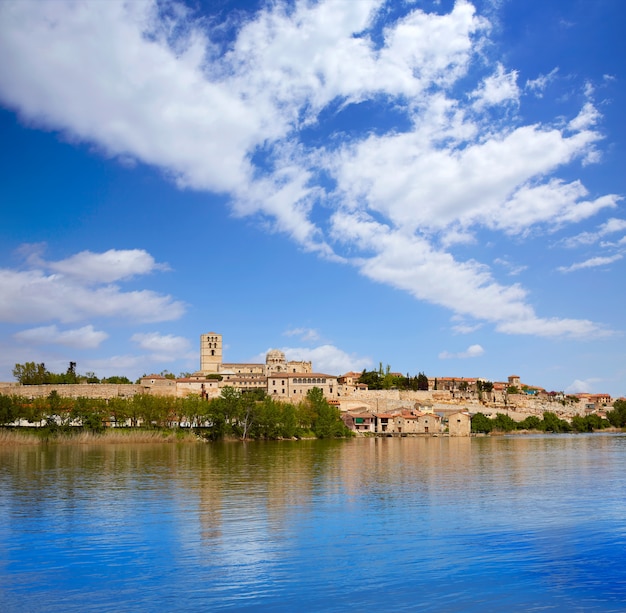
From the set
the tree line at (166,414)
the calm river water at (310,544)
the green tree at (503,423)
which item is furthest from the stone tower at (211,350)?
the calm river water at (310,544)

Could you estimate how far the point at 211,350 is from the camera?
137375mm

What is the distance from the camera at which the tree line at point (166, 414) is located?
197 ft

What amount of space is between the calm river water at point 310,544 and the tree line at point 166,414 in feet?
113

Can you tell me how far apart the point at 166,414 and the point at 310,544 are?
54.4m

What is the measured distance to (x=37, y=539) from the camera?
15344 mm

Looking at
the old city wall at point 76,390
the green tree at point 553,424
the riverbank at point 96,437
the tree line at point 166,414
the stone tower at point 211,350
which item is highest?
the stone tower at point 211,350

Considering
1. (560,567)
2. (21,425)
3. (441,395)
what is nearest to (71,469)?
(560,567)

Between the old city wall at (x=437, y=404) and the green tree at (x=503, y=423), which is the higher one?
the old city wall at (x=437, y=404)

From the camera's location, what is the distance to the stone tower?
13625cm

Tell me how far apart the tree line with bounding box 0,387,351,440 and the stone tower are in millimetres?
62646

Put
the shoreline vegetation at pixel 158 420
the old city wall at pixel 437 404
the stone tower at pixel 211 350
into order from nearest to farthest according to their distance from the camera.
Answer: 1. the shoreline vegetation at pixel 158 420
2. the old city wall at pixel 437 404
3. the stone tower at pixel 211 350

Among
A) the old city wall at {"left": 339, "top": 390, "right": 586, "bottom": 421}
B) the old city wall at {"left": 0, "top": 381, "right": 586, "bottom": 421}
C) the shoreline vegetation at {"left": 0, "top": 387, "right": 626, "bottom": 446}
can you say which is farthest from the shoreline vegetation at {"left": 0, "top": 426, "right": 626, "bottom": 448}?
the old city wall at {"left": 339, "top": 390, "right": 586, "bottom": 421}

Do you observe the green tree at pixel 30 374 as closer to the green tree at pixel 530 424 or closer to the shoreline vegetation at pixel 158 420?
the shoreline vegetation at pixel 158 420

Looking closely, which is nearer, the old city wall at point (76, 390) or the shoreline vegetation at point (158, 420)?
the shoreline vegetation at point (158, 420)
